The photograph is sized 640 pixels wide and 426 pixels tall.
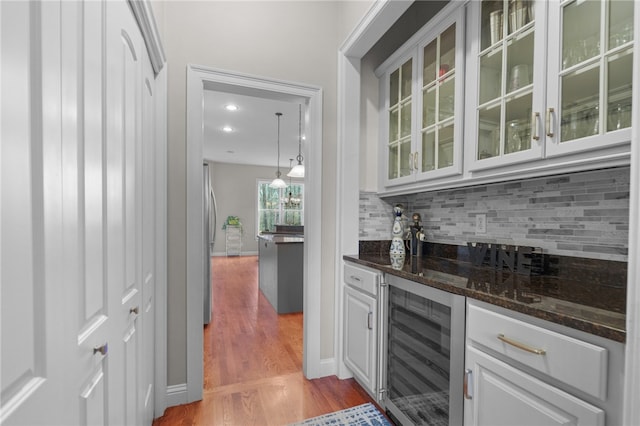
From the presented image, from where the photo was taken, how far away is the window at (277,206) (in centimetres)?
950

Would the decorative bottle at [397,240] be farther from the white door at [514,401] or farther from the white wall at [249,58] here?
the white door at [514,401]

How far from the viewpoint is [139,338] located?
1.33 m

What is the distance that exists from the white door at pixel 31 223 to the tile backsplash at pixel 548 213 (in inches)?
71.4

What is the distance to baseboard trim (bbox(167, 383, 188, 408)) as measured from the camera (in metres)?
1.85

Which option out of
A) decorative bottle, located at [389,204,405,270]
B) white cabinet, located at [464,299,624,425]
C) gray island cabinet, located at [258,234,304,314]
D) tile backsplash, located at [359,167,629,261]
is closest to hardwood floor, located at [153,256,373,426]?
gray island cabinet, located at [258,234,304,314]

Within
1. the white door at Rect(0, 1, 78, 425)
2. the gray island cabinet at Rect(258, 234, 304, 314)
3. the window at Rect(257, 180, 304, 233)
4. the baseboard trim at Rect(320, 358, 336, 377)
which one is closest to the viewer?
the white door at Rect(0, 1, 78, 425)

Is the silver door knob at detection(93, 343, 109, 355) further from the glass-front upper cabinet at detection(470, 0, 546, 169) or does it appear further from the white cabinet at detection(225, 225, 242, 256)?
the white cabinet at detection(225, 225, 242, 256)

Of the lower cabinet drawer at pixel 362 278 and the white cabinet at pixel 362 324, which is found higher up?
the lower cabinet drawer at pixel 362 278

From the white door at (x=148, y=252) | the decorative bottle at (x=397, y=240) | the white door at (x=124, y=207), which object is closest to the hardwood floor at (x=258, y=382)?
the white door at (x=148, y=252)

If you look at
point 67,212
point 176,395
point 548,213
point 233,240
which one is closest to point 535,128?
point 548,213

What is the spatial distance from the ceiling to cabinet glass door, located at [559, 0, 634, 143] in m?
1.54

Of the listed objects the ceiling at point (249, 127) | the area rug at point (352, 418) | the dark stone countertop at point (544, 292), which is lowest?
the area rug at point (352, 418)

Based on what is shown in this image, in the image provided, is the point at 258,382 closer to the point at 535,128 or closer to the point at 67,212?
the point at 67,212

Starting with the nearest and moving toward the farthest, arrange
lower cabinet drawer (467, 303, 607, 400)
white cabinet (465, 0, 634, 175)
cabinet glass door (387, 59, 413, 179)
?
lower cabinet drawer (467, 303, 607, 400), white cabinet (465, 0, 634, 175), cabinet glass door (387, 59, 413, 179)
